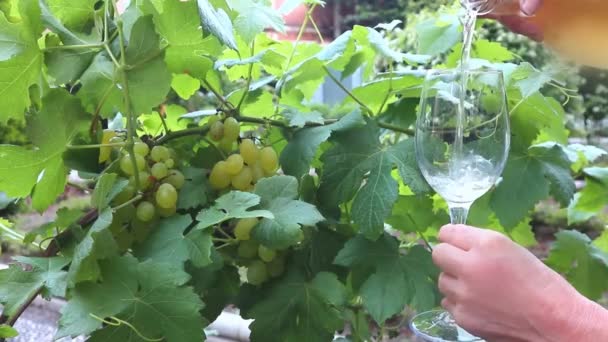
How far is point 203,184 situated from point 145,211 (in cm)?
5

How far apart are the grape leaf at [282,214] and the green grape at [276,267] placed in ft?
0.18

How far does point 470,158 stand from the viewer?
0.54 m

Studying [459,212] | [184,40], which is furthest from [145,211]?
[459,212]

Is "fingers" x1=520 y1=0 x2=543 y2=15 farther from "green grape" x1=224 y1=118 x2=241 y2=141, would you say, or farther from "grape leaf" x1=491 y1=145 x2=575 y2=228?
"green grape" x1=224 y1=118 x2=241 y2=141

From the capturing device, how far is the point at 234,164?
488 mm

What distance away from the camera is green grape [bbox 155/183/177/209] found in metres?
0.46

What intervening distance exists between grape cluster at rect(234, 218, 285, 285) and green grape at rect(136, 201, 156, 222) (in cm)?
6

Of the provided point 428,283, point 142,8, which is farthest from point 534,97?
point 142,8

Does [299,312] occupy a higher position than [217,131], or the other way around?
[217,131]

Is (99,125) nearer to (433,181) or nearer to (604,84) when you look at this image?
(433,181)

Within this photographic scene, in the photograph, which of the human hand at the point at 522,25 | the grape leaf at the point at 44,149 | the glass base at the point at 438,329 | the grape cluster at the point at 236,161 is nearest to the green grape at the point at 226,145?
the grape cluster at the point at 236,161

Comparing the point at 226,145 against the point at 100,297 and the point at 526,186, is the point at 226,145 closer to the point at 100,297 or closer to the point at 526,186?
the point at 100,297

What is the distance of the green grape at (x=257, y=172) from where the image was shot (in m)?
0.51

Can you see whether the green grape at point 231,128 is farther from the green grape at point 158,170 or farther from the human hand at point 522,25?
the human hand at point 522,25
